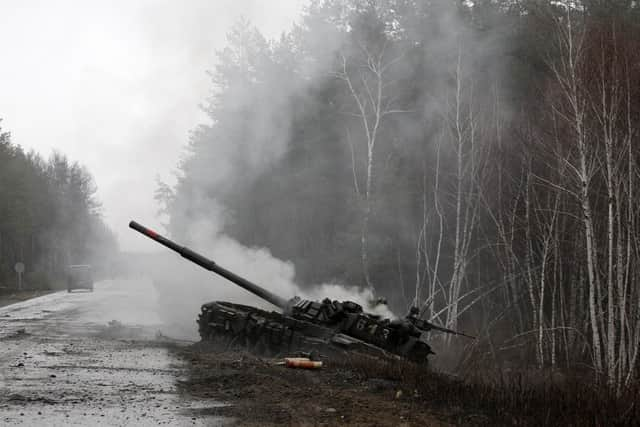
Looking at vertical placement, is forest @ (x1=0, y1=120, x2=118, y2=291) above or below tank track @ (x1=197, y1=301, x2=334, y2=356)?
above

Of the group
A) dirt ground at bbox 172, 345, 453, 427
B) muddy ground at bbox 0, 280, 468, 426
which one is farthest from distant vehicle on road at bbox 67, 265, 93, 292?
dirt ground at bbox 172, 345, 453, 427

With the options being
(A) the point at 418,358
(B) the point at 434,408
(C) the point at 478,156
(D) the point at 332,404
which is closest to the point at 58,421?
(D) the point at 332,404

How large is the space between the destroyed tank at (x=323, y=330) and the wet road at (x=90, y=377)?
167 centimetres

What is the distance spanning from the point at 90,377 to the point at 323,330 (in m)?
4.77

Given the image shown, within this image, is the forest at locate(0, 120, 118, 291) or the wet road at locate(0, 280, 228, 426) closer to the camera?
the wet road at locate(0, 280, 228, 426)

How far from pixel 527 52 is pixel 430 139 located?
4.62 meters

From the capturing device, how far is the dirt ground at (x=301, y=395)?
8.04 metres

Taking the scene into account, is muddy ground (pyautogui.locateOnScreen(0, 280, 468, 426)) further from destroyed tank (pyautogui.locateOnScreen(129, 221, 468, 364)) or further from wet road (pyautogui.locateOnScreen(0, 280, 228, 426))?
destroyed tank (pyautogui.locateOnScreen(129, 221, 468, 364))

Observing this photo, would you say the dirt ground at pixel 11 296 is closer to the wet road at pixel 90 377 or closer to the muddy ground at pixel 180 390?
the wet road at pixel 90 377

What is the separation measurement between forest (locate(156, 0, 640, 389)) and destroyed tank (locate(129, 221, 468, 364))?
5.65m

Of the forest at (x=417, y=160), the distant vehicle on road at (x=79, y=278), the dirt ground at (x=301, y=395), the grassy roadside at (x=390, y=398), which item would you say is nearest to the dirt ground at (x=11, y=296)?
the distant vehicle on road at (x=79, y=278)

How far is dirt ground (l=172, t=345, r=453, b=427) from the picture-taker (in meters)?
8.04

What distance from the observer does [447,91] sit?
25.4m

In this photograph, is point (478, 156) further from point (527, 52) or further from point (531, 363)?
point (531, 363)
